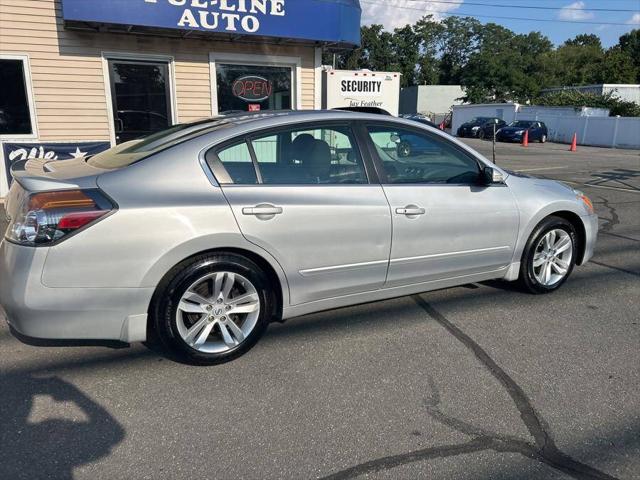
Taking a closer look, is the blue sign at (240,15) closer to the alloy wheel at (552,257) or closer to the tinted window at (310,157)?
the tinted window at (310,157)

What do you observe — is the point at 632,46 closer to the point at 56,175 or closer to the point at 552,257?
the point at 552,257

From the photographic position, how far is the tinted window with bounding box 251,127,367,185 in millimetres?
3389

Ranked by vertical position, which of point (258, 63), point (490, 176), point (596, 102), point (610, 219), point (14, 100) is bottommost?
point (610, 219)

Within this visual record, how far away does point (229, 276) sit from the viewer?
3199 mm

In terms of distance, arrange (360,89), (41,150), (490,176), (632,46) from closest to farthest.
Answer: (490,176) < (41,150) < (360,89) < (632,46)

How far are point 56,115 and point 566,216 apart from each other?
7553 mm

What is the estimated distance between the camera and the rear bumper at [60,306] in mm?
2797

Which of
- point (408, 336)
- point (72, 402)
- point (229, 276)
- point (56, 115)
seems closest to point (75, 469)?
point (72, 402)

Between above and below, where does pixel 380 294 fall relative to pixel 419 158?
below

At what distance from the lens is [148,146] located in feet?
11.6

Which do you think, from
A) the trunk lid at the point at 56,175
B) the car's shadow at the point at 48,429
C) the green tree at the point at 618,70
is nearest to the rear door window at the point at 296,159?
the trunk lid at the point at 56,175

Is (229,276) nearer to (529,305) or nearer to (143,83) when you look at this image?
(529,305)

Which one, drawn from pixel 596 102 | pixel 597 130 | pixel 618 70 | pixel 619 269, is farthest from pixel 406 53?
pixel 619 269

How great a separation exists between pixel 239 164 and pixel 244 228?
16.9 inches
